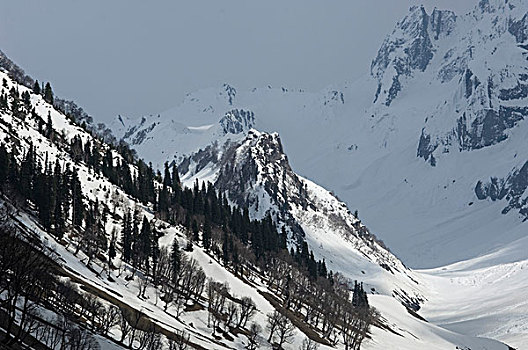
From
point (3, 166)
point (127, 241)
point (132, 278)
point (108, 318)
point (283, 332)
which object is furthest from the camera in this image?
point (127, 241)

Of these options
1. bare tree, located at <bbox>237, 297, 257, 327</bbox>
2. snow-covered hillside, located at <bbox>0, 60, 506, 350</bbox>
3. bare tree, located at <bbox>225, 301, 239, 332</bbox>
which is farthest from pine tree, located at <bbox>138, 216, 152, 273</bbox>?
bare tree, located at <bbox>237, 297, 257, 327</bbox>

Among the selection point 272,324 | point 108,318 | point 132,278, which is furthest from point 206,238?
point 108,318

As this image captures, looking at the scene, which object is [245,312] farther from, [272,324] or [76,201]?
[76,201]

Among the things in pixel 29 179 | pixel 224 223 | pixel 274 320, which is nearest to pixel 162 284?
pixel 274 320

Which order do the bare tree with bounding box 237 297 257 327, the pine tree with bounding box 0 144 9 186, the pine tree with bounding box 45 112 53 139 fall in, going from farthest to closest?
the pine tree with bounding box 45 112 53 139 → the pine tree with bounding box 0 144 9 186 → the bare tree with bounding box 237 297 257 327

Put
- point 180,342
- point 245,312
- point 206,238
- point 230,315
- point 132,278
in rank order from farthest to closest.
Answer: point 206,238, point 132,278, point 245,312, point 230,315, point 180,342

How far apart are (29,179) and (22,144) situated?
1072 inches

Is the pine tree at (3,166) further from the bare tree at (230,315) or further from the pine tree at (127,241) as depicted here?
the bare tree at (230,315)

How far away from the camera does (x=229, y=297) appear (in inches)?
5187

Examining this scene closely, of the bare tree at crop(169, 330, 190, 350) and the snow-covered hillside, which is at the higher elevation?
the snow-covered hillside

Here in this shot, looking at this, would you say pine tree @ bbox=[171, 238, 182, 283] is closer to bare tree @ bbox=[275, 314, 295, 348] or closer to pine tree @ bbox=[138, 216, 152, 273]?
pine tree @ bbox=[138, 216, 152, 273]

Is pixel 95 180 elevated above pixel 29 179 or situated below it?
above

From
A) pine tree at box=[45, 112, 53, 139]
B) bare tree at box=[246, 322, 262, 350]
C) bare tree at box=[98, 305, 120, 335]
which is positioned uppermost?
pine tree at box=[45, 112, 53, 139]

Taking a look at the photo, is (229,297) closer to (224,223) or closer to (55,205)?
(55,205)
